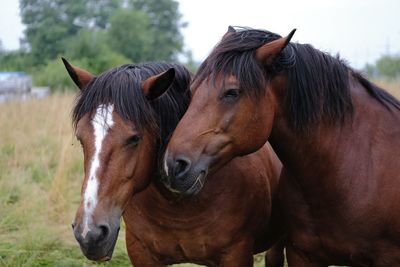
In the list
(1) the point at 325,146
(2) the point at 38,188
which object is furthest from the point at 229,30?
(2) the point at 38,188

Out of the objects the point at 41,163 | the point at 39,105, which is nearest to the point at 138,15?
the point at 39,105

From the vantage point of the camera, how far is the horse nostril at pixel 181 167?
7.93ft

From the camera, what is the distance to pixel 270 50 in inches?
99.3

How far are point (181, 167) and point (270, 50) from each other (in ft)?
2.47

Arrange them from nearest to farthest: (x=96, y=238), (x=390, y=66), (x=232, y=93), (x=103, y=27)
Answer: (x=96, y=238)
(x=232, y=93)
(x=390, y=66)
(x=103, y=27)

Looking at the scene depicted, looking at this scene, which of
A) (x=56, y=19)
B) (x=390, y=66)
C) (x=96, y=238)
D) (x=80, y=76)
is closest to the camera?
(x=96, y=238)

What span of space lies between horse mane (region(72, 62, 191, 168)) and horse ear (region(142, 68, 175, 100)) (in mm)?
37

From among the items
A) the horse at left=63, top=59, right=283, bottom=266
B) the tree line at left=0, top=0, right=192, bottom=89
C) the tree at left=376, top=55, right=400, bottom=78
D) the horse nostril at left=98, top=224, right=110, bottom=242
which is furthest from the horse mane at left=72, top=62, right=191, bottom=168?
the tree line at left=0, top=0, right=192, bottom=89

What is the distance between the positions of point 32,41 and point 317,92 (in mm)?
50770

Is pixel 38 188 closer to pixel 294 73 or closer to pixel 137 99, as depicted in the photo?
pixel 137 99

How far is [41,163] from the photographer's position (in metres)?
8.13

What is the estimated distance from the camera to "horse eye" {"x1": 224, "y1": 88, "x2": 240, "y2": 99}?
2488 mm

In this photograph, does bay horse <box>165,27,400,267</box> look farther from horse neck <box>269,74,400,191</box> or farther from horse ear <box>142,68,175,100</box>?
horse ear <box>142,68,175,100</box>

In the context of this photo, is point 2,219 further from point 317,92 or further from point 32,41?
point 32,41
